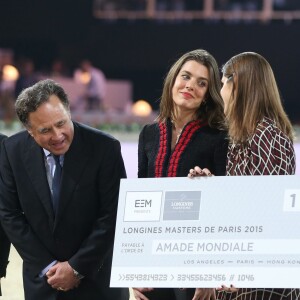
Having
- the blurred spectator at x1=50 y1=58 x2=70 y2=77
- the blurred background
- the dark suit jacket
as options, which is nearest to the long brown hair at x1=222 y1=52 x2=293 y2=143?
the dark suit jacket

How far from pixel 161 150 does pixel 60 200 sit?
44cm

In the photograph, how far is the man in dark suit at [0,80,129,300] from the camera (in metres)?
3.49

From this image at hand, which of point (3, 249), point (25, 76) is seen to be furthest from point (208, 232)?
point (25, 76)

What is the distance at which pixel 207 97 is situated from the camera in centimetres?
362

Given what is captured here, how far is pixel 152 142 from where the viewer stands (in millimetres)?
3611

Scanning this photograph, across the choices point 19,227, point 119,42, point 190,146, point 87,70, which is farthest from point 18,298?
point 119,42

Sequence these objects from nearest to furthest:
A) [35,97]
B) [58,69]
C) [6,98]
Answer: [35,97] < [6,98] < [58,69]

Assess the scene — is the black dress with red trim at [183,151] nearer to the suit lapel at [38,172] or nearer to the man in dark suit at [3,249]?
the suit lapel at [38,172]

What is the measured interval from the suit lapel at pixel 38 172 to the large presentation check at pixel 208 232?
0.38 m

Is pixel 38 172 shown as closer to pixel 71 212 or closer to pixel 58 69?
pixel 71 212

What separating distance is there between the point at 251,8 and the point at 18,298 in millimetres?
10118

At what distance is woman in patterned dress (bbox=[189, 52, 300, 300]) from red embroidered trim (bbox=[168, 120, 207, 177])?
0.16m

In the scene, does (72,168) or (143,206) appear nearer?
(143,206)

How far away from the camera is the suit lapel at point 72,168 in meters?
3.53
